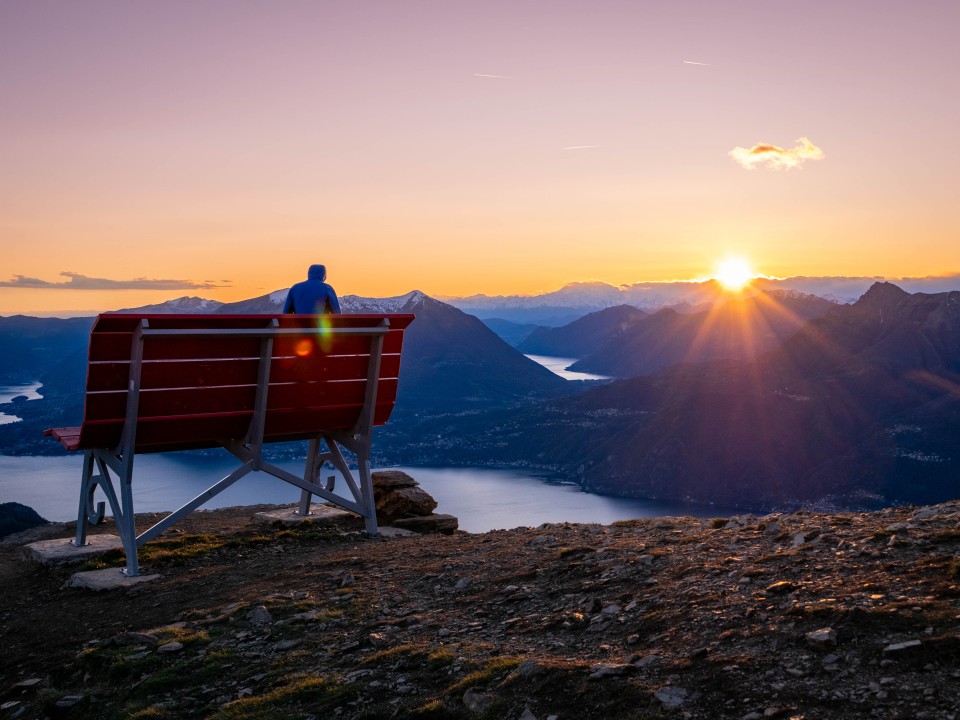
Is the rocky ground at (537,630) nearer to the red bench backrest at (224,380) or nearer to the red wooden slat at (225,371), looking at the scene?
the red bench backrest at (224,380)

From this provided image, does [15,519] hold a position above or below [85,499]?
below

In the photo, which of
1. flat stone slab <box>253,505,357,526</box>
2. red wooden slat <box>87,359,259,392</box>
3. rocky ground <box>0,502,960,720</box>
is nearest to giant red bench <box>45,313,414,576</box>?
red wooden slat <box>87,359,259,392</box>

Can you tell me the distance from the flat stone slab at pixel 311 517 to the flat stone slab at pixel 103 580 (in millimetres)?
4069

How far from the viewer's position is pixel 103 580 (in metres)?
12.1

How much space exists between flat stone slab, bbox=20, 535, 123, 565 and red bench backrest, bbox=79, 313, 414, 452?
214 centimetres

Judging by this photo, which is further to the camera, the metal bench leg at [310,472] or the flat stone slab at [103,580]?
the metal bench leg at [310,472]

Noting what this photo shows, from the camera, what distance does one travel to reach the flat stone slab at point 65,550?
13.5m

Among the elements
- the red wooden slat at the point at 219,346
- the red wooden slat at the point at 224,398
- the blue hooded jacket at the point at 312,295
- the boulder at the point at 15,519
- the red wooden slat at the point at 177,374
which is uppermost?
the blue hooded jacket at the point at 312,295

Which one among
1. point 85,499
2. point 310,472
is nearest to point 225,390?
point 85,499

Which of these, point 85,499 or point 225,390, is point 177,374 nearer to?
point 225,390

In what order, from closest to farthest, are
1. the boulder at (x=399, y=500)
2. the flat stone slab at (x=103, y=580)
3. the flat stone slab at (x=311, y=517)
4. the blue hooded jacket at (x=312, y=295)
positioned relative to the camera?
the flat stone slab at (x=103, y=580) < the blue hooded jacket at (x=312, y=295) < the flat stone slab at (x=311, y=517) < the boulder at (x=399, y=500)

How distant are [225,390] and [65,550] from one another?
4.00 metres

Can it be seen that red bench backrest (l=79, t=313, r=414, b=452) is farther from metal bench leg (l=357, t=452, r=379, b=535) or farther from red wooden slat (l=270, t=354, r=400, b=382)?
metal bench leg (l=357, t=452, r=379, b=535)

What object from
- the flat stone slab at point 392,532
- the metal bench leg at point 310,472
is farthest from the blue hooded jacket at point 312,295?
the flat stone slab at point 392,532
